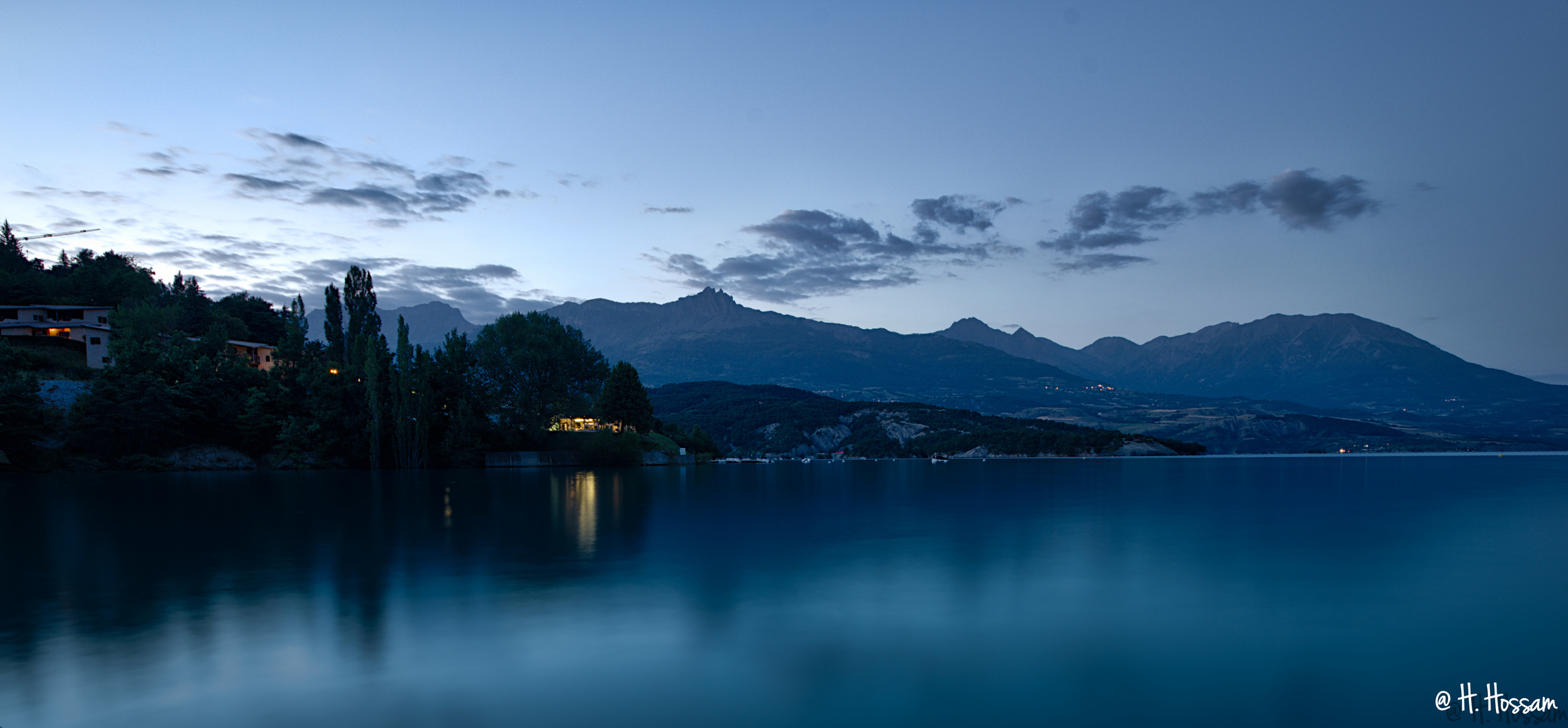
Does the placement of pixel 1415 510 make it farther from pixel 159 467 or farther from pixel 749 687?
pixel 159 467

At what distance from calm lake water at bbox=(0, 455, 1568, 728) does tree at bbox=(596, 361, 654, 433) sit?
97.4m

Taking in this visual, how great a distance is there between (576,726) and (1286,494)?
72.7 meters

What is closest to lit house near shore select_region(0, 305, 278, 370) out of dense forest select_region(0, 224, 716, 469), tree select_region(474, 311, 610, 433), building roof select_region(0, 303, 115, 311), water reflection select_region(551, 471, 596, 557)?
building roof select_region(0, 303, 115, 311)

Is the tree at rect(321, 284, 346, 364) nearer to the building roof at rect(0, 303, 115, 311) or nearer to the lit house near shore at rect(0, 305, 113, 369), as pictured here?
the lit house near shore at rect(0, 305, 113, 369)

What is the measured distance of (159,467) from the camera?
100812 mm

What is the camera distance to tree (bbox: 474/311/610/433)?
406 feet

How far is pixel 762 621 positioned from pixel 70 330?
159964 millimetres

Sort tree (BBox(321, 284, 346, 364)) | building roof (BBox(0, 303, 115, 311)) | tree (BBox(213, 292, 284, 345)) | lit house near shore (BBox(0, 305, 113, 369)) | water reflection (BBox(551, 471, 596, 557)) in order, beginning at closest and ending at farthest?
water reflection (BBox(551, 471, 596, 557)) < tree (BBox(321, 284, 346, 364)) < lit house near shore (BBox(0, 305, 113, 369)) < building roof (BBox(0, 303, 115, 311)) < tree (BBox(213, 292, 284, 345))

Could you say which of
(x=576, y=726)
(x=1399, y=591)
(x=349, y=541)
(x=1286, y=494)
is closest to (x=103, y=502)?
(x=349, y=541)

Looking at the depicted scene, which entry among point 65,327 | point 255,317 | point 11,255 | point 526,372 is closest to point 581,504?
point 526,372

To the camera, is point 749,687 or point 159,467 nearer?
point 749,687

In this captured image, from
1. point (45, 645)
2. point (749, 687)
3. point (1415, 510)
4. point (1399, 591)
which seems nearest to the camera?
point (749, 687)

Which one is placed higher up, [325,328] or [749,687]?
[325,328]

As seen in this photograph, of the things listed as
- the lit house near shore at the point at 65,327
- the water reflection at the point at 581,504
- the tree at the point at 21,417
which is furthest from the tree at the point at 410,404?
the lit house near shore at the point at 65,327
